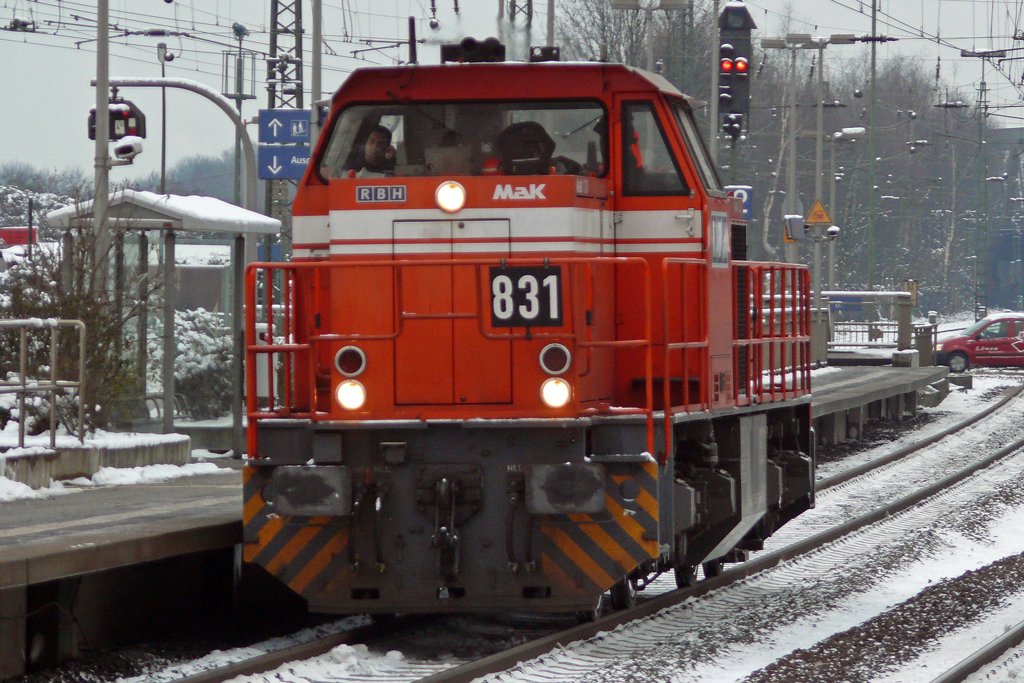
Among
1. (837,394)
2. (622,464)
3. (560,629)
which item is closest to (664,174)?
(622,464)

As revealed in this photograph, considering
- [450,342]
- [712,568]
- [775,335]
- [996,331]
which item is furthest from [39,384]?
[996,331]

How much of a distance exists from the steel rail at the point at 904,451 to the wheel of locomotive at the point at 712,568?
14.4 feet

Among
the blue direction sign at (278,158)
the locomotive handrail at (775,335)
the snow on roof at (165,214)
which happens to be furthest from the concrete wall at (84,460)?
the blue direction sign at (278,158)

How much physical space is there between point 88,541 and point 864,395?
16.1m

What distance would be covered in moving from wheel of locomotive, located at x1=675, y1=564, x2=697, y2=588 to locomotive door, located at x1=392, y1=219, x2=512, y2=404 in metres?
2.68

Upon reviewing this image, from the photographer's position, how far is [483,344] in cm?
824

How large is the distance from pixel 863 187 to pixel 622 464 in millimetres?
69941

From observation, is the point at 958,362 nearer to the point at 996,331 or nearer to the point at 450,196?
the point at 996,331

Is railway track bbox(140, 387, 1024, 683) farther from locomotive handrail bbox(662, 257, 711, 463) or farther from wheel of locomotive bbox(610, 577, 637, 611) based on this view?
locomotive handrail bbox(662, 257, 711, 463)

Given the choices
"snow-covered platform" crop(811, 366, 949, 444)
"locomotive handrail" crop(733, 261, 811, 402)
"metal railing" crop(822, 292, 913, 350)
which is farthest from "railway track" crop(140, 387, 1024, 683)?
"metal railing" crop(822, 292, 913, 350)

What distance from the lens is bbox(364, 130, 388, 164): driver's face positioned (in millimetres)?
8711

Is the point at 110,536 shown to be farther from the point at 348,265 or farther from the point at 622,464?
the point at 622,464

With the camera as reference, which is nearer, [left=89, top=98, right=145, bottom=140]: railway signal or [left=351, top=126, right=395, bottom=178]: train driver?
[left=351, top=126, right=395, bottom=178]: train driver

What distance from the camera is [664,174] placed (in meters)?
8.88
